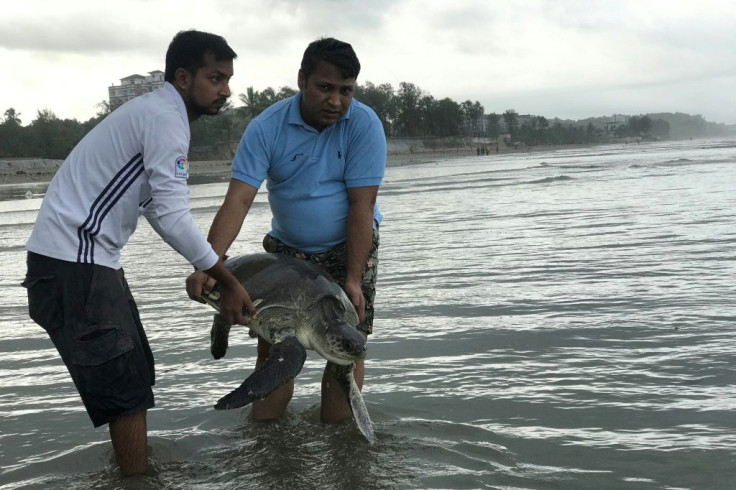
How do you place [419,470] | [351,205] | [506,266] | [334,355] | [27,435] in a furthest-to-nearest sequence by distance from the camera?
[506,266] < [27,435] < [351,205] < [419,470] < [334,355]

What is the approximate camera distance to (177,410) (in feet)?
14.5

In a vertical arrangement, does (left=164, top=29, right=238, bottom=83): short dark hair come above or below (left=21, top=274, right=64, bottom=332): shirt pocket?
above

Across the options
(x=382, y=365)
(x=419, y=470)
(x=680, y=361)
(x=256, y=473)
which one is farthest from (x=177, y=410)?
(x=680, y=361)

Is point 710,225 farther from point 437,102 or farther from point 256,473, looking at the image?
point 437,102

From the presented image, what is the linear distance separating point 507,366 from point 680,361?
111 cm

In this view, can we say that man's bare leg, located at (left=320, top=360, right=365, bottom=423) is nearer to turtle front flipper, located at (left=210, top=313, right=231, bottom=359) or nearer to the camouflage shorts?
the camouflage shorts

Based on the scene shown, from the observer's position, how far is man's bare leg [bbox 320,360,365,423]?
13.0 ft

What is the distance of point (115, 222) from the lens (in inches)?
119

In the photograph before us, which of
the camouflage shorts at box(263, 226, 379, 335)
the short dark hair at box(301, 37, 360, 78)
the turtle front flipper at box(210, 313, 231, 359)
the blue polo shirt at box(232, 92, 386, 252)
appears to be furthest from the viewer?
the camouflage shorts at box(263, 226, 379, 335)

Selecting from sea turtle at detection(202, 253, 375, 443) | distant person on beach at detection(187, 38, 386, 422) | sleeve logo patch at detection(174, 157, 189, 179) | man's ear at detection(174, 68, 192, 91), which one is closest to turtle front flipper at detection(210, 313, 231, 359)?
sea turtle at detection(202, 253, 375, 443)

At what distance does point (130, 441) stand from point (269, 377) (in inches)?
34.2

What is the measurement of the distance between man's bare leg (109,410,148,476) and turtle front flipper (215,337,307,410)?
56 cm

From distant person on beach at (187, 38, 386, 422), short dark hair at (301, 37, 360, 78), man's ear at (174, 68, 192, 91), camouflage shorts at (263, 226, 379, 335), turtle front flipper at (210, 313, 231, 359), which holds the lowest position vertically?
turtle front flipper at (210, 313, 231, 359)

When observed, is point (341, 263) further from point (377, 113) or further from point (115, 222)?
point (377, 113)
